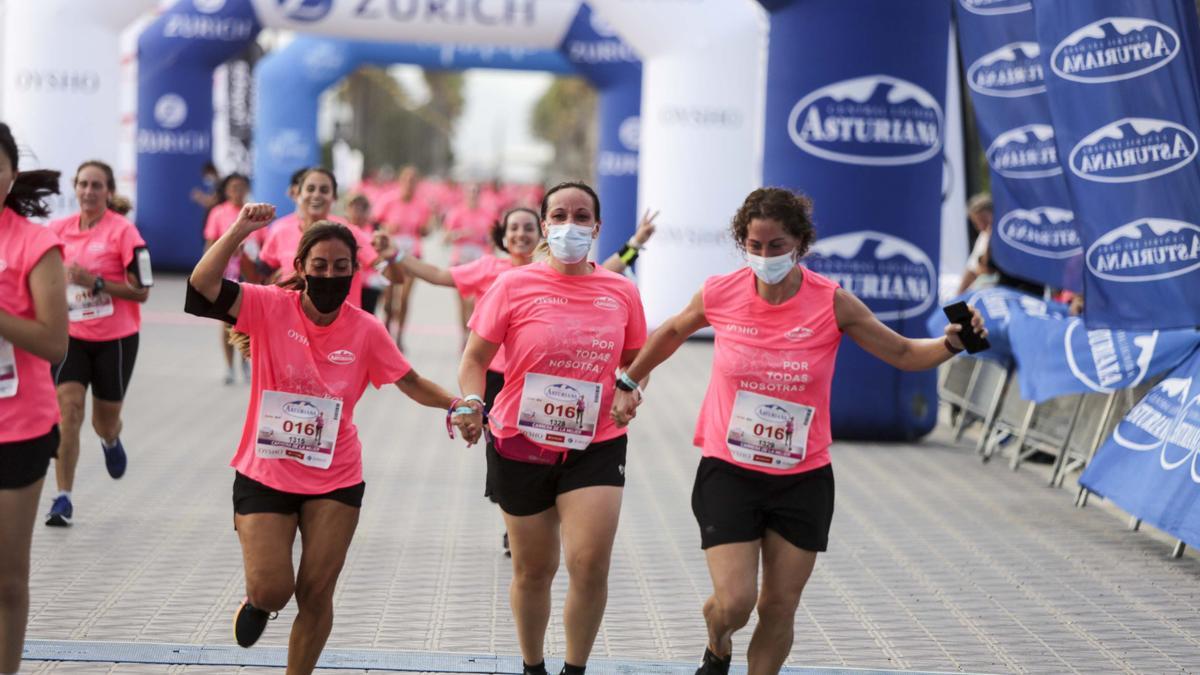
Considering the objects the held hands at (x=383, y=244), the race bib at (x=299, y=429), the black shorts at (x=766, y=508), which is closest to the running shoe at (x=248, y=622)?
the race bib at (x=299, y=429)

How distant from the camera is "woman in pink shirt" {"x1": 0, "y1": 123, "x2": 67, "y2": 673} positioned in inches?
169

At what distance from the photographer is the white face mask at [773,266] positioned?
5.06m

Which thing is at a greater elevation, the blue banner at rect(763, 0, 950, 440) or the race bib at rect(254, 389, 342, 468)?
the blue banner at rect(763, 0, 950, 440)

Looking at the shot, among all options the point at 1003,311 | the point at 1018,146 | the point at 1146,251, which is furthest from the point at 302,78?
the point at 1146,251

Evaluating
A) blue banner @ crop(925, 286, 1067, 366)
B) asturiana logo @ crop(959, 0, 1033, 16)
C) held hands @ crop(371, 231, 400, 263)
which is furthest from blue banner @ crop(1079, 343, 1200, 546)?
held hands @ crop(371, 231, 400, 263)

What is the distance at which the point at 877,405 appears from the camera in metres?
12.4

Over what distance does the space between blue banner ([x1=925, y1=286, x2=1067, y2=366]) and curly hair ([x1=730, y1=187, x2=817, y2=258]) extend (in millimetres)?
6265

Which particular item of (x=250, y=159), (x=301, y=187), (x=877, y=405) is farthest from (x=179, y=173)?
(x=301, y=187)

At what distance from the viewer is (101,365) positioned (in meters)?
8.16

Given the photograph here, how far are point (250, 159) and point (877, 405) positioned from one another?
19610 millimetres

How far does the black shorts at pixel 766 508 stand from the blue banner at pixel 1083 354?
450cm

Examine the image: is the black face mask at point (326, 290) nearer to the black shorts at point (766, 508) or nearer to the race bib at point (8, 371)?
the race bib at point (8, 371)

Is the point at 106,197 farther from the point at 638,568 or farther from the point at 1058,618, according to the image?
the point at 1058,618

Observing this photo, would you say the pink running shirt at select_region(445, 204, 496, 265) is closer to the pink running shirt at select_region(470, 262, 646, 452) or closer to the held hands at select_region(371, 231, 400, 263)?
the held hands at select_region(371, 231, 400, 263)
